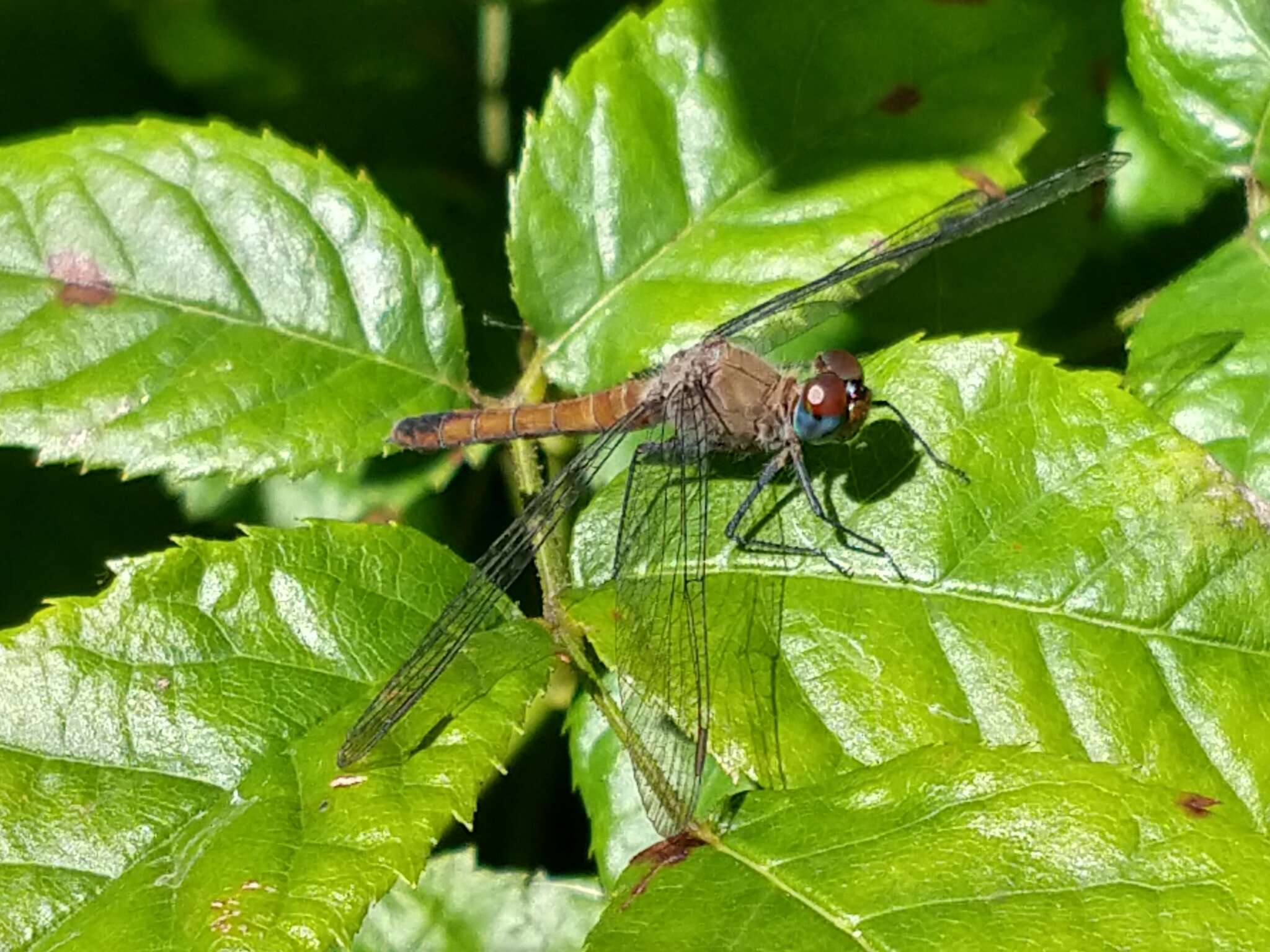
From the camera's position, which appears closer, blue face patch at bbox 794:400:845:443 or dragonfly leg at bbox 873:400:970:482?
dragonfly leg at bbox 873:400:970:482

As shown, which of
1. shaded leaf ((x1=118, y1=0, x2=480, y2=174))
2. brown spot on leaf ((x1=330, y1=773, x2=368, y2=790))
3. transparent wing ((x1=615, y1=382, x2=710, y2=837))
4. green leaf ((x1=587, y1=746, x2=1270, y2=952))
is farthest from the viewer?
shaded leaf ((x1=118, y1=0, x2=480, y2=174))

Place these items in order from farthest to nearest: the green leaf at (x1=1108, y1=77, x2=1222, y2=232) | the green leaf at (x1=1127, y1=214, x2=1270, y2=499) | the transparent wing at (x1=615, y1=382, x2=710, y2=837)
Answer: the green leaf at (x1=1108, y1=77, x2=1222, y2=232)
the green leaf at (x1=1127, y1=214, x2=1270, y2=499)
the transparent wing at (x1=615, y1=382, x2=710, y2=837)

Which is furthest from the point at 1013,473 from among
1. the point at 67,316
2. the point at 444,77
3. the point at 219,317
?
the point at 444,77

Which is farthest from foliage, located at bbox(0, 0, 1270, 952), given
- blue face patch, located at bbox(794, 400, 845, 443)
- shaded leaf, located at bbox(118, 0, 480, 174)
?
shaded leaf, located at bbox(118, 0, 480, 174)

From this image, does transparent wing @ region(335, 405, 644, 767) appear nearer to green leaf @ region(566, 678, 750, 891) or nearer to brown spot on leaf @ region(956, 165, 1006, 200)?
green leaf @ region(566, 678, 750, 891)

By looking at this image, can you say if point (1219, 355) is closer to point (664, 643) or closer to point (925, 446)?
point (925, 446)

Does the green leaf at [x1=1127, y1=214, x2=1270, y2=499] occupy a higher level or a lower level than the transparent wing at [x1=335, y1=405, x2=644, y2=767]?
higher
